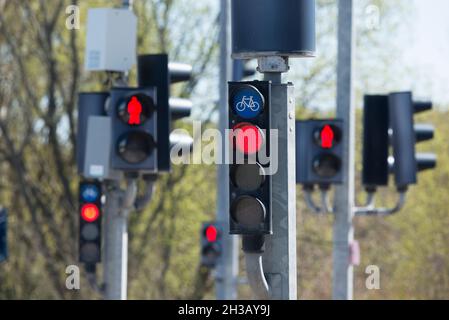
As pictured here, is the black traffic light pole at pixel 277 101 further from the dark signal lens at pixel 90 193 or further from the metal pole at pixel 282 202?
the dark signal lens at pixel 90 193

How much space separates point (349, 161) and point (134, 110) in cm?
524

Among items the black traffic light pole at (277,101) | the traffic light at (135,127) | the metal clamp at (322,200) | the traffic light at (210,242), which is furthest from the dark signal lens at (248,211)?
the traffic light at (210,242)

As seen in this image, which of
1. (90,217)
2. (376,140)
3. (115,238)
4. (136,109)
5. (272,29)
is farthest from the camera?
(376,140)

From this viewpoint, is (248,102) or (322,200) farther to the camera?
(322,200)

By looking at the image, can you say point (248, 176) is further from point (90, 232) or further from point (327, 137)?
point (327, 137)

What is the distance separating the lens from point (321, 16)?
31922 millimetres

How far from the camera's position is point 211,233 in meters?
23.5

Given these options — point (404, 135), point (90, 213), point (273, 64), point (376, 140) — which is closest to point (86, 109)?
point (90, 213)

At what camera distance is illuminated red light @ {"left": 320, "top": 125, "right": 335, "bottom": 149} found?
61.0 feet

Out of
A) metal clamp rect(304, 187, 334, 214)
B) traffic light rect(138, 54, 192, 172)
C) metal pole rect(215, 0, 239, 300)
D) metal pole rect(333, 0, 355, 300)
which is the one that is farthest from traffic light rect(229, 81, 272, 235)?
metal pole rect(215, 0, 239, 300)
